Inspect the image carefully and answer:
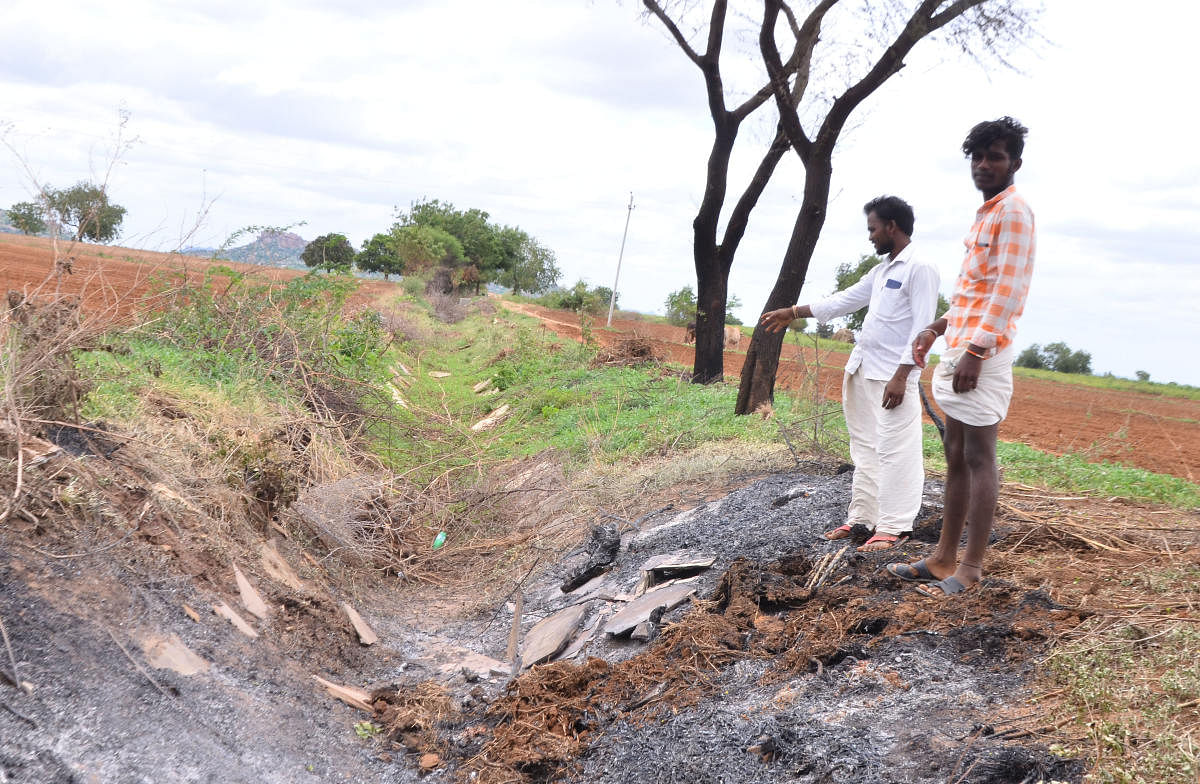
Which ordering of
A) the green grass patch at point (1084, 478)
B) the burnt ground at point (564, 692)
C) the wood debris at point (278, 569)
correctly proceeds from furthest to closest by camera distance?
the green grass patch at point (1084, 478) < the wood debris at point (278, 569) < the burnt ground at point (564, 692)

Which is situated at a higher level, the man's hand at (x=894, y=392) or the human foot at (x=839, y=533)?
the man's hand at (x=894, y=392)

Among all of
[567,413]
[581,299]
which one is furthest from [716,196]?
[581,299]

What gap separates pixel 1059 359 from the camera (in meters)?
48.6

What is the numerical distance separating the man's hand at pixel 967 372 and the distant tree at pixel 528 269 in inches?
2593

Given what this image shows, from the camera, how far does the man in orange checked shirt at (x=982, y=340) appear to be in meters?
3.65

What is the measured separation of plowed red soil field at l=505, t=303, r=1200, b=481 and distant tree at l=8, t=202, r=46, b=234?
5885 mm

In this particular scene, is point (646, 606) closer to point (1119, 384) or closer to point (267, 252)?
point (267, 252)

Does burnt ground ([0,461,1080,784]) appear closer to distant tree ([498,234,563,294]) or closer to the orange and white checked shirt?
the orange and white checked shirt

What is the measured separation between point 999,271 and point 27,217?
5.66 meters

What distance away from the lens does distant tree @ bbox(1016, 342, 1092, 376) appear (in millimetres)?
47938

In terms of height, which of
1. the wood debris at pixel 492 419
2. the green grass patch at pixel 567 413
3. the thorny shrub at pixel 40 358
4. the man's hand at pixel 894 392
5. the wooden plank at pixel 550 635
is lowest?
the wooden plank at pixel 550 635

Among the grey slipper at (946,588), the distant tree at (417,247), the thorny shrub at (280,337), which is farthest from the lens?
the distant tree at (417,247)

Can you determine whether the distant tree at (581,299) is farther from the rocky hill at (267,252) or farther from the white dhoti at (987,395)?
the white dhoti at (987,395)

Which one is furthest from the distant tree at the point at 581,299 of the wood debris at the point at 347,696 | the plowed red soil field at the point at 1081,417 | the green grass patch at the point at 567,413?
the wood debris at the point at 347,696
